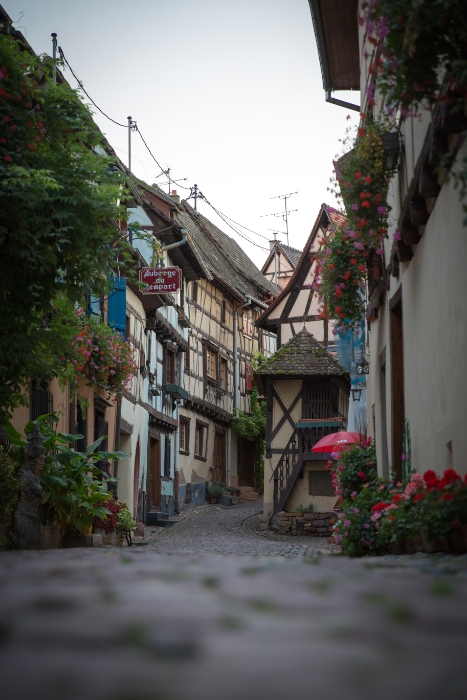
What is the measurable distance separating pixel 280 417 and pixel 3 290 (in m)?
15.3

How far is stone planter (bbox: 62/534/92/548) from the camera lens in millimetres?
11789

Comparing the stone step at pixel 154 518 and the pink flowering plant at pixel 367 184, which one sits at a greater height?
the pink flowering plant at pixel 367 184

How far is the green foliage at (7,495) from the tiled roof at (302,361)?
13261 mm

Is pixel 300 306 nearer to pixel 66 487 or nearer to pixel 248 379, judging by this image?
pixel 248 379

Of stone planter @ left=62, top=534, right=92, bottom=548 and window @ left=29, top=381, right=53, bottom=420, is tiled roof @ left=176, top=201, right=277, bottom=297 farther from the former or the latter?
stone planter @ left=62, top=534, right=92, bottom=548

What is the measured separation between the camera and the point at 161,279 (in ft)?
61.6

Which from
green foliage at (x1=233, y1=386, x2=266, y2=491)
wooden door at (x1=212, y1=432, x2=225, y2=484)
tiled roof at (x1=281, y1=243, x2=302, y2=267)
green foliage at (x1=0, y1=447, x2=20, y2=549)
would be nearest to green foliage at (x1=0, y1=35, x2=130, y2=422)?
green foliage at (x1=0, y1=447, x2=20, y2=549)

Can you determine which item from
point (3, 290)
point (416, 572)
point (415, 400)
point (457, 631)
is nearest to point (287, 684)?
point (457, 631)

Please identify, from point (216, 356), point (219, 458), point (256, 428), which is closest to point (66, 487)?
point (216, 356)

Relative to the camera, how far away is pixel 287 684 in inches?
64.6

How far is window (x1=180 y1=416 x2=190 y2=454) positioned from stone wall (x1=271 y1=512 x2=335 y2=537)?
6.46 meters

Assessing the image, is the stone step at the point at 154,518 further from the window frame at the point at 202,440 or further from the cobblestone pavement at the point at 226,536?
the window frame at the point at 202,440

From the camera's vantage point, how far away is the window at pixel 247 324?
116 ft

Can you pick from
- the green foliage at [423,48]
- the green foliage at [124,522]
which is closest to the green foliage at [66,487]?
the green foliage at [124,522]
